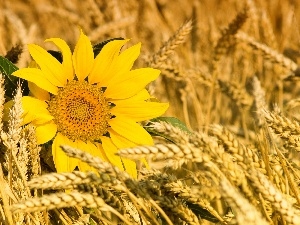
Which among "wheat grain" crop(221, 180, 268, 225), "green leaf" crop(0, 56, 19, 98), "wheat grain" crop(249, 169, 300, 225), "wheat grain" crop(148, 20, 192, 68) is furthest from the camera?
"wheat grain" crop(148, 20, 192, 68)

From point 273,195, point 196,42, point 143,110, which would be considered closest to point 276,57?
point 143,110

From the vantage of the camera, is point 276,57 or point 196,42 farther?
point 196,42

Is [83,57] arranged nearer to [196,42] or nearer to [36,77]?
[36,77]

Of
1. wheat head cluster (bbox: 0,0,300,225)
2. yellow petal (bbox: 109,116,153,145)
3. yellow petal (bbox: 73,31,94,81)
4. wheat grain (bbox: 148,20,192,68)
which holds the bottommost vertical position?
wheat head cluster (bbox: 0,0,300,225)

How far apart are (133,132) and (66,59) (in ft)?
0.61

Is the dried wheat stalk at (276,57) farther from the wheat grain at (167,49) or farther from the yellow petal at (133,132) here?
the yellow petal at (133,132)

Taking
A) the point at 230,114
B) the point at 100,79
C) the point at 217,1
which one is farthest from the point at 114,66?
the point at 217,1

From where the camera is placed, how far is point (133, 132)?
121 centimetres

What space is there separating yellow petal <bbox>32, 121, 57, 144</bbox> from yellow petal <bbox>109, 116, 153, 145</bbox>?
12cm

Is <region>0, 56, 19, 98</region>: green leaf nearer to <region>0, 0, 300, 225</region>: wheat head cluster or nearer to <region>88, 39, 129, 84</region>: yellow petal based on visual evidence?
<region>0, 0, 300, 225</region>: wheat head cluster

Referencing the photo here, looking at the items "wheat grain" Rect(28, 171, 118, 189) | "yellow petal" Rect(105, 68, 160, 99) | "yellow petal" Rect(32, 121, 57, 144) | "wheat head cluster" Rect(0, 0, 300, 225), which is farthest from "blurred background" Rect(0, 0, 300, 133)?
"wheat grain" Rect(28, 171, 118, 189)

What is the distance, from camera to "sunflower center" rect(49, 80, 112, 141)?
1214mm

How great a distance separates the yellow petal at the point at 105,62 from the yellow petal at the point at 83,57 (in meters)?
0.01

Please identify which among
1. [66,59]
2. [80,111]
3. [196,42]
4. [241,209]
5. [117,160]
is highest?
[196,42]
